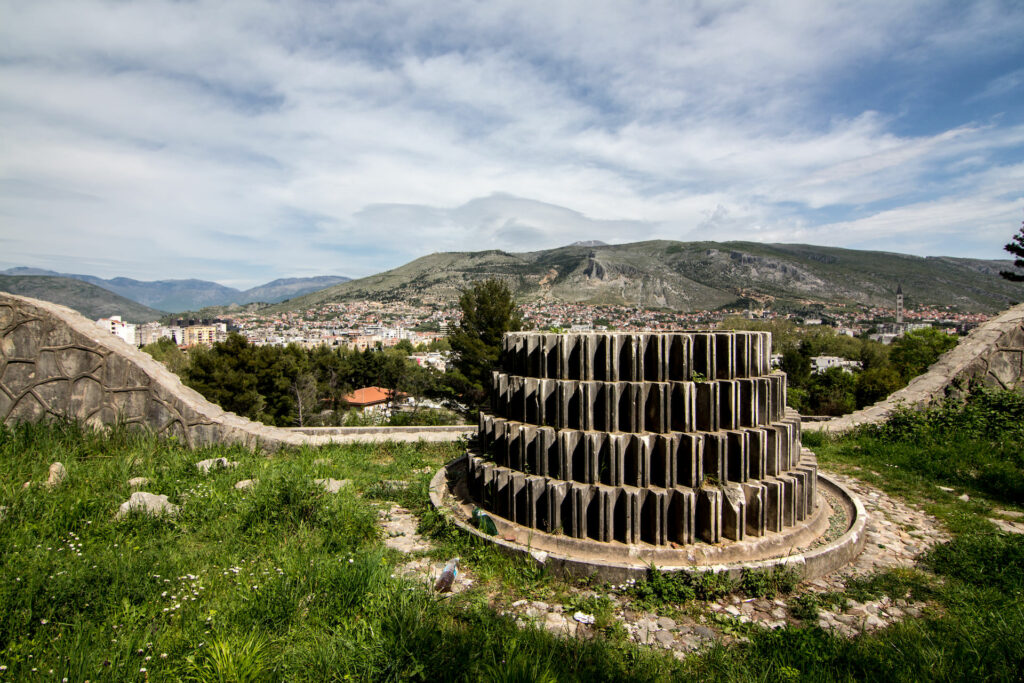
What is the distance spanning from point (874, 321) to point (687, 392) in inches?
5588

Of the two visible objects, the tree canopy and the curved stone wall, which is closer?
the curved stone wall

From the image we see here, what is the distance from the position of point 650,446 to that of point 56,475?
23.1 feet

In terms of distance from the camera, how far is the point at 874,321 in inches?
4535

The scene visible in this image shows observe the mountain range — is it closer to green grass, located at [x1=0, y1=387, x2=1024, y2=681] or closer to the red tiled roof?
the red tiled roof

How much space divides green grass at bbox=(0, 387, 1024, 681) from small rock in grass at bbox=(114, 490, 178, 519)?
0.38 ft

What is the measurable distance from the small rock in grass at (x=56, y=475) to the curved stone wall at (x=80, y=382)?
225 centimetres

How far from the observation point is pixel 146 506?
15.9ft

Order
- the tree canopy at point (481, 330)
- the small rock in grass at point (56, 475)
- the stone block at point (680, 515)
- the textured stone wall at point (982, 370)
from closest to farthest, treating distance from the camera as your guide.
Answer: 1. the stone block at point (680, 515)
2. the small rock in grass at point (56, 475)
3. the textured stone wall at point (982, 370)
4. the tree canopy at point (481, 330)

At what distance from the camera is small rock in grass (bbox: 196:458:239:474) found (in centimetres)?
662

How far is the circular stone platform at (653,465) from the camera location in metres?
4.52

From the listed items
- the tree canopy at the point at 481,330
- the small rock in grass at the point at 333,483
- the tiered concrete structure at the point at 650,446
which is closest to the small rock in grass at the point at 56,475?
the small rock in grass at the point at 333,483

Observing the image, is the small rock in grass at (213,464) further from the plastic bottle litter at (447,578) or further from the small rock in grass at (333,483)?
the plastic bottle litter at (447,578)

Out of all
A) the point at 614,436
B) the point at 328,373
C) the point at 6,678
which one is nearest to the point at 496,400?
the point at 614,436

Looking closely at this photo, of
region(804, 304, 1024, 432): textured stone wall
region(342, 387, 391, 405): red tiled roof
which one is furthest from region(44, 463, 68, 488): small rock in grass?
region(342, 387, 391, 405): red tiled roof
